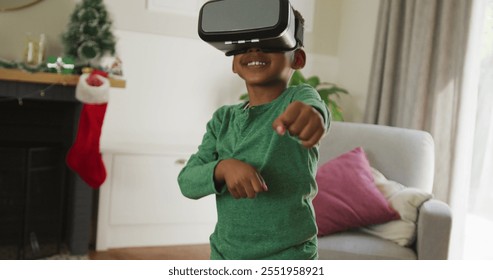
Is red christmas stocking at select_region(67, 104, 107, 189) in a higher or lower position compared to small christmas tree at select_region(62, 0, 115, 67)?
lower

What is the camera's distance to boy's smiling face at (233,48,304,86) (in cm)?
50

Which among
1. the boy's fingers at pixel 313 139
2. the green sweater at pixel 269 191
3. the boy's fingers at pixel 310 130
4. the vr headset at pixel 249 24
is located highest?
the vr headset at pixel 249 24

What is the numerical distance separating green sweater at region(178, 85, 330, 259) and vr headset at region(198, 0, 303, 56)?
0.07 m

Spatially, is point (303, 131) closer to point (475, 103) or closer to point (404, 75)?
point (475, 103)

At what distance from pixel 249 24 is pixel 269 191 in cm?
17

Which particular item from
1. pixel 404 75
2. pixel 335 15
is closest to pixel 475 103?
pixel 404 75

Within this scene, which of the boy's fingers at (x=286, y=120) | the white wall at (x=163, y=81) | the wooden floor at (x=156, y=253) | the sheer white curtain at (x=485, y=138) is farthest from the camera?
the white wall at (x=163, y=81)

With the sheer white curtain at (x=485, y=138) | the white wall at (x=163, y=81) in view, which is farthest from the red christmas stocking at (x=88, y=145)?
the sheer white curtain at (x=485, y=138)

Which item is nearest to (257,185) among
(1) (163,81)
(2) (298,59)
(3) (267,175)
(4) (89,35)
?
(3) (267,175)

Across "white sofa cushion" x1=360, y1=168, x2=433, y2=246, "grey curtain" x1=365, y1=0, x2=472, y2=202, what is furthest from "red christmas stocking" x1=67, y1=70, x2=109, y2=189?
"grey curtain" x1=365, y1=0, x2=472, y2=202

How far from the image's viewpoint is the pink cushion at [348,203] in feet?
5.16

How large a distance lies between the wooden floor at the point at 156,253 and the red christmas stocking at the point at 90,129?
0.34 metres

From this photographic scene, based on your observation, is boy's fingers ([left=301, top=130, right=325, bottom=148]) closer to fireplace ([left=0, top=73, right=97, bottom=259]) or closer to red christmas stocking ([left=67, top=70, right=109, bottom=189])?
red christmas stocking ([left=67, top=70, right=109, bottom=189])

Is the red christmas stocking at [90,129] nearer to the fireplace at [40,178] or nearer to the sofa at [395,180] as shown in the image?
the fireplace at [40,178]
